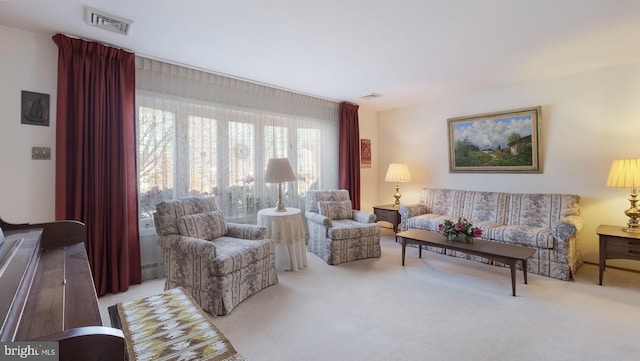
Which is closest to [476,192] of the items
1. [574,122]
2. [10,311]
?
[574,122]

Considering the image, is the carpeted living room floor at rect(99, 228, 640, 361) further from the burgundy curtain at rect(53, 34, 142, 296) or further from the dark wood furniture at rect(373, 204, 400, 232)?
the dark wood furniture at rect(373, 204, 400, 232)

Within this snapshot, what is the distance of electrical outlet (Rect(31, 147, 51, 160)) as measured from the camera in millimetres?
2535

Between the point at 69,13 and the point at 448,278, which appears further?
the point at 448,278

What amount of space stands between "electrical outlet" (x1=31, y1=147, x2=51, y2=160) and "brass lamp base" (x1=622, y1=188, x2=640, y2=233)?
5632mm

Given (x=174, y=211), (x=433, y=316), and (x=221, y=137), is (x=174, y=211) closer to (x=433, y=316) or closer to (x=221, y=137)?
(x=221, y=137)

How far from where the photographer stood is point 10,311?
0.86 metres

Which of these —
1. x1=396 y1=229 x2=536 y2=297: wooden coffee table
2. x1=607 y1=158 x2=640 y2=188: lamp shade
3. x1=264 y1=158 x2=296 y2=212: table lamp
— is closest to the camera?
x1=396 y1=229 x2=536 y2=297: wooden coffee table

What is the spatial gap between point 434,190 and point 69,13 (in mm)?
4707

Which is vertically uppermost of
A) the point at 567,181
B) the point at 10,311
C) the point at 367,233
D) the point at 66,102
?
the point at 66,102

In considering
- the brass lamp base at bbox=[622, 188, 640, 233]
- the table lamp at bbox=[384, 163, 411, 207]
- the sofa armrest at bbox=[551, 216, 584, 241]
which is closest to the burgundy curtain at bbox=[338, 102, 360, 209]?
the table lamp at bbox=[384, 163, 411, 207]

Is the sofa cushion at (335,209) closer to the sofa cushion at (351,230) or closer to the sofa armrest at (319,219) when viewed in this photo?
the sofa armrest at (319,219)

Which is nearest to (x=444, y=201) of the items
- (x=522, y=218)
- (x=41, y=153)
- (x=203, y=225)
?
(x=522, y=218)

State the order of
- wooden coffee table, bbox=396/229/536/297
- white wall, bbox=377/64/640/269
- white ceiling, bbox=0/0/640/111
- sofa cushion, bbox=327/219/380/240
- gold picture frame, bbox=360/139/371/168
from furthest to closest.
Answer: gold picture frame, bbox=360/139/371/168
sofa cushion, bbox=327/219/380/240
white wall, bbox=377/64/640/269
wooden coffee table, bbox=396/229/536/297
white ceiling, bbox=0/0/640/111

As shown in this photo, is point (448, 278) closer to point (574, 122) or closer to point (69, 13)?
point (574, 122)
